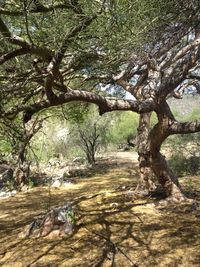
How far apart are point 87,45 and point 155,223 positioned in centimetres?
362

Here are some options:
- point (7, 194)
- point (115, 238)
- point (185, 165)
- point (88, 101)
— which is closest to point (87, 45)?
point (88, 101)

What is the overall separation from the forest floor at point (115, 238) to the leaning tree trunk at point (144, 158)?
414mm

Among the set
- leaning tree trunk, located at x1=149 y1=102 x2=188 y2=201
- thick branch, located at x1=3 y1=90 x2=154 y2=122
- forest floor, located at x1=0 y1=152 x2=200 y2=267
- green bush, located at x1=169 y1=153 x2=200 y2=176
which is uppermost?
thick branch, located at x1=3 y1=90 x2=154 y2=122

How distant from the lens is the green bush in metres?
15.5

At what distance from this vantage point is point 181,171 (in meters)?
15.7

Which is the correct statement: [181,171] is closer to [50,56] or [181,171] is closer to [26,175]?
[26,175]

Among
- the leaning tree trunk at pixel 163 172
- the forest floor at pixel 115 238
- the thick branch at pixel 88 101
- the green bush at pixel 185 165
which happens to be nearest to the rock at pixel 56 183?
the forest floor at pixel 115 238

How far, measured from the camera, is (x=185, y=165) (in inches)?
624

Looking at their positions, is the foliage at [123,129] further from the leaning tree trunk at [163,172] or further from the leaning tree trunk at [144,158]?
the leaning tree trunk at [163,172]

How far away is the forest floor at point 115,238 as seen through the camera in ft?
20.1

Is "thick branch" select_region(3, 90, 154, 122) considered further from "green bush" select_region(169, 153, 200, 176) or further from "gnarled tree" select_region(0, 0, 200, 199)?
"green bush" select_region(169, 153, 200, 176)

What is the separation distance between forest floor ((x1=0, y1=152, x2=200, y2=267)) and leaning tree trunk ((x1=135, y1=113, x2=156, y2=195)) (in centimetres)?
41

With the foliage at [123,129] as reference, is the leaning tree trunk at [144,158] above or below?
below

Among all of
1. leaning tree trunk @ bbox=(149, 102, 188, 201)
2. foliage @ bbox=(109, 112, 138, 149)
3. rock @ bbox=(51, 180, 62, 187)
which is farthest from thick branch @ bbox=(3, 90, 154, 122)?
foliage @ bbox=(109, 112, 138, 149)
